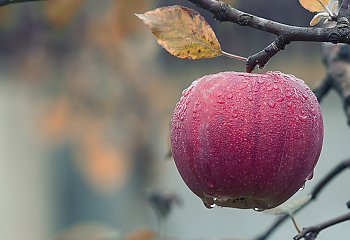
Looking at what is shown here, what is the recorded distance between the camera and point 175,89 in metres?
4.26

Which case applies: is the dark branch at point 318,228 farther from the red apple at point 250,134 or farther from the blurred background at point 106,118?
the blurred background at point 106,118

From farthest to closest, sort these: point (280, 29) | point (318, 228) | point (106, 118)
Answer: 1. point (106, 118)
2. point (318, 228)
3. point (280, 29)

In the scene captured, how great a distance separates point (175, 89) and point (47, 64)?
3.55 feet

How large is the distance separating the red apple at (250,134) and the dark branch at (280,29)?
0.03 meters

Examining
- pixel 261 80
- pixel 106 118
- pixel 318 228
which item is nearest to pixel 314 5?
pixel 261 80

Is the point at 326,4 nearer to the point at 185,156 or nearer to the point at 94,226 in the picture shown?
the point at 185,156

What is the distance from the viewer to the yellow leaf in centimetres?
73

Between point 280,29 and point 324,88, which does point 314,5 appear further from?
point 324,88

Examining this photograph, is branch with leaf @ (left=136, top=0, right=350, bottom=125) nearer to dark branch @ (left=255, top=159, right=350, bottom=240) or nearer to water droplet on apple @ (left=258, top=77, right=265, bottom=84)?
water droplet on apple @ (left=258, top=77, right=265, bottom=84)

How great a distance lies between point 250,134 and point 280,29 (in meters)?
0.09

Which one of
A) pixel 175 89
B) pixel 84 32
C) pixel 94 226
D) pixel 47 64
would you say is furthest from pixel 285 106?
pixel 175 89

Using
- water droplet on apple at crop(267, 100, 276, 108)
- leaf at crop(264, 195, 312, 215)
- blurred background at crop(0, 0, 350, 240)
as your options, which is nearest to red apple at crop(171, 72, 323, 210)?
water droplet on apple at crop(267, 100, 276, 108)

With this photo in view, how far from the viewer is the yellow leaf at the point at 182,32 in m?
0.73

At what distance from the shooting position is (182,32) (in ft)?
2.41
